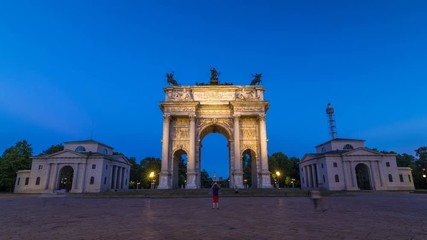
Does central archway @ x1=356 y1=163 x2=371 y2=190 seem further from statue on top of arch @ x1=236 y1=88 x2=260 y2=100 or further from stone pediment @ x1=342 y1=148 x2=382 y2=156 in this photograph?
statue on top of arch @ x1=236 y1=88 x2=260 y2=100

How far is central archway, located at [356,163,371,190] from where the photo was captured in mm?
49100

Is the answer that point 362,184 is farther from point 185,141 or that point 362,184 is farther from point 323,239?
point 323,239

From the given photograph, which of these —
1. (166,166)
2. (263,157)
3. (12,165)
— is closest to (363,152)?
(263,157)

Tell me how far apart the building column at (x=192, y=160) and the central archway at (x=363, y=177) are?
35.9 meters

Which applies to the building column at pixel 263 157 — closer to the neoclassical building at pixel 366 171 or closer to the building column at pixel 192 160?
the building column at pixel 192 160

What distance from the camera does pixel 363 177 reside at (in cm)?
5253

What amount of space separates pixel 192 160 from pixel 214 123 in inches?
296

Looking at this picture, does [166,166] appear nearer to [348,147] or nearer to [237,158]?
[237,158]

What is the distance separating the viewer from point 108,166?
166 feet

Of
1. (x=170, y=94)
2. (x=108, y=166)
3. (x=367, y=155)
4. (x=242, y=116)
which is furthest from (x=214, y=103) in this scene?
(x=367, y=155)

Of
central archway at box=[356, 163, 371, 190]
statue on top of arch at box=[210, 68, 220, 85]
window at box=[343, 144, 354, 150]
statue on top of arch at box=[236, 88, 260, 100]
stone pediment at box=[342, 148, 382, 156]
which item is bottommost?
central archway at box=[356, 163, 371, 190]

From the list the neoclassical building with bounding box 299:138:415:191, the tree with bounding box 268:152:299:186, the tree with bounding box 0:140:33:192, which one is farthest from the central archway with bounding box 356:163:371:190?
the tree with bounding box 0:140:33:192

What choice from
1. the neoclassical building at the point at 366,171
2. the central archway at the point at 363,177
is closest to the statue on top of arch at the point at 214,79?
the neoclassical building at the point at 366,171

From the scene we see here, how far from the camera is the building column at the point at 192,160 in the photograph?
3681cm
